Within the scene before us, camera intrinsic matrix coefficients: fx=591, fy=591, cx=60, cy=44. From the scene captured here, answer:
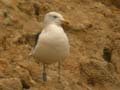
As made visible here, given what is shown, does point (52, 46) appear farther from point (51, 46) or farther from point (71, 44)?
point (71, 44)

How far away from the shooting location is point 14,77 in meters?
A: 9.64

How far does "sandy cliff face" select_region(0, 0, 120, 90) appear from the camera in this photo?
10.0 meters

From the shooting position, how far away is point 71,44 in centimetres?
1135

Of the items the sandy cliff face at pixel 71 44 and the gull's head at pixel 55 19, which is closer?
the gull's head at pixel 55 19

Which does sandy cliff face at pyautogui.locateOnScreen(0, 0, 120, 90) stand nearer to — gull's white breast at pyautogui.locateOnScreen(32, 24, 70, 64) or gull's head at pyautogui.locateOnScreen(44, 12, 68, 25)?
gull's white breast at pyautogui.locateOnScreen(32, 24, 70, 64)

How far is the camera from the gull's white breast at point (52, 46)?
9500 mm

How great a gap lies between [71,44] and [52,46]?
6.23 feet

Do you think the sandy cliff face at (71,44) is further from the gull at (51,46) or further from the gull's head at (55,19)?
the gull's head at (55,19)

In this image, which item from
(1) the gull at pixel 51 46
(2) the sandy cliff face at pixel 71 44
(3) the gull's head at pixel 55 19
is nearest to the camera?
(1) the gull at pixel 51 46

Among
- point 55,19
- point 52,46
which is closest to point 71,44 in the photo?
point 55,19

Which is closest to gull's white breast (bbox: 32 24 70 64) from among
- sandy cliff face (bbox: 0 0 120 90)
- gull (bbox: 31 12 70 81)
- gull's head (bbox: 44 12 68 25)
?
gull (bbox: 31 12 70 81)

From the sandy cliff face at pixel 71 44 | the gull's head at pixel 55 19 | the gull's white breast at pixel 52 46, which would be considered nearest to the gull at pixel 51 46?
the gull's white breast at pixel 52 46

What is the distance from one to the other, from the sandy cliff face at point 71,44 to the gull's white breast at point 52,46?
0.49m

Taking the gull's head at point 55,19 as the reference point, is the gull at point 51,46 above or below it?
below
